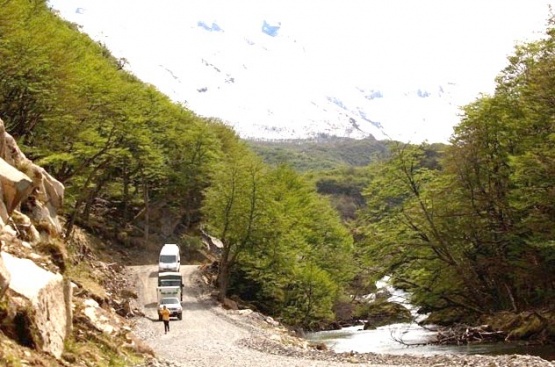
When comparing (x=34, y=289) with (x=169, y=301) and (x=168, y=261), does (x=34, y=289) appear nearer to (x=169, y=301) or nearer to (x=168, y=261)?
(x=169, y=301)

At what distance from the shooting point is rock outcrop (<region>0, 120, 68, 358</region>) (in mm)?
13312

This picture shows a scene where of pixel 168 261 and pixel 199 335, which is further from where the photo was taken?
pixel 168 261

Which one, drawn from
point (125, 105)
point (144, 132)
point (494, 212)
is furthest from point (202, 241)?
point (494, 212)

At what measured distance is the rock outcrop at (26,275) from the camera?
13312 millimetres

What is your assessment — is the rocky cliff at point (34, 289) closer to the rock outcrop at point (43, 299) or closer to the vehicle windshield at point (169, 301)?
the rock outcrop at point (43, 299)

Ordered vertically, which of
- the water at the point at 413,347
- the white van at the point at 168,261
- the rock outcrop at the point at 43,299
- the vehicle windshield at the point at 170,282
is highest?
the rock outcrop at the point at 43,299

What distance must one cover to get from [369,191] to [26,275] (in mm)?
36368

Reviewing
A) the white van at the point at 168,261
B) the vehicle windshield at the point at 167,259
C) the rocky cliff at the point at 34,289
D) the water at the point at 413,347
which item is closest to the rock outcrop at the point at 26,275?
the rocky cliff at the point at 34,289

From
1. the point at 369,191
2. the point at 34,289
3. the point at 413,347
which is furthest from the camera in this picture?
the point at 369,191

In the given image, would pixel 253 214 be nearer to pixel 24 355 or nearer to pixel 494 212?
pixel 494 212

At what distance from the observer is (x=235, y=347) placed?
3194 centimetres

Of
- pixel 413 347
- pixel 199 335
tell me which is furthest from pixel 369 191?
pixel 199 335

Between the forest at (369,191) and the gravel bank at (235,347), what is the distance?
806 centimetres

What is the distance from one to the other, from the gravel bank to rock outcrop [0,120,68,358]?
4049 millimetres
